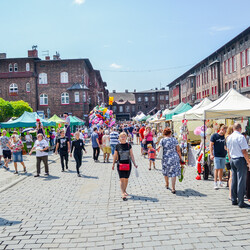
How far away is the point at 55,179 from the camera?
1058cm

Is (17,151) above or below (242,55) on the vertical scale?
below

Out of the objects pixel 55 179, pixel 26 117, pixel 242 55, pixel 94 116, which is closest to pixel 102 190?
pixel 55 179

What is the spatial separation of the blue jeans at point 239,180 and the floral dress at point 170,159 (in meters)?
1.61

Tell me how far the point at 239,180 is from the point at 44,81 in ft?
154

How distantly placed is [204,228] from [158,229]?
0.78m

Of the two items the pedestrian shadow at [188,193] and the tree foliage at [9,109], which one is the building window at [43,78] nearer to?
the tree foliage at [9,109]

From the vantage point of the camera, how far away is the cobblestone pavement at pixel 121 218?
4.73 meters

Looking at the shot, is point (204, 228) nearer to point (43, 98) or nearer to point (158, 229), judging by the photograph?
point (158, 229)

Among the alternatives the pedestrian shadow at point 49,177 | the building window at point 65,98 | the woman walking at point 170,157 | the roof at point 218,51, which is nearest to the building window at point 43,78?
the building window at point 65,98

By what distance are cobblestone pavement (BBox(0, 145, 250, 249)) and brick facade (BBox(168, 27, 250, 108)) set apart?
18.3 meters

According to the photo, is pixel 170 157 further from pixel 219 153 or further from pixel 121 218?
pixel 121 218

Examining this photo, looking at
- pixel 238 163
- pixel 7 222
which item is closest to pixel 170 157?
pixel 238 163

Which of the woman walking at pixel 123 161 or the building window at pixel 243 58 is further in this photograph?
the building window at pixel 243 58

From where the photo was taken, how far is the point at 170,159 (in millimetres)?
7910
